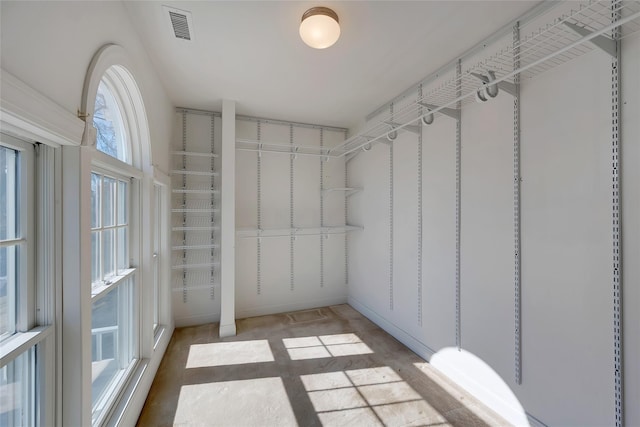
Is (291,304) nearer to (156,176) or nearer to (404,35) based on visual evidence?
(156,176)

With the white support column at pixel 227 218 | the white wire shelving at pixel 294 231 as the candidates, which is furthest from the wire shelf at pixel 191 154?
the white wire shelving at pixel 294 231

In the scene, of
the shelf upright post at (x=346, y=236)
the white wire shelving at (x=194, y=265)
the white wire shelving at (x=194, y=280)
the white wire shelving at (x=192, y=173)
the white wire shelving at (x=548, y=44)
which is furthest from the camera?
the shelf upright post at (x=346, y=236)

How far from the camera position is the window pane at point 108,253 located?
1.70 m

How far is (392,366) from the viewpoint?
2.54 metres

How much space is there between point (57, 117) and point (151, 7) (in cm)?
116

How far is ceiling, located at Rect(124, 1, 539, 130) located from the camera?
1.69 metres

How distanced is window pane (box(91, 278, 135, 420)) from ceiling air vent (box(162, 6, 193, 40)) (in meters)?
1.84

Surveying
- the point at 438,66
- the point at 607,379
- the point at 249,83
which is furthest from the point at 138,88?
the point at 607,379

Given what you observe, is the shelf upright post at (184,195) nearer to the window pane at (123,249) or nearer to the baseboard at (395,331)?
the window pane at (123,249)

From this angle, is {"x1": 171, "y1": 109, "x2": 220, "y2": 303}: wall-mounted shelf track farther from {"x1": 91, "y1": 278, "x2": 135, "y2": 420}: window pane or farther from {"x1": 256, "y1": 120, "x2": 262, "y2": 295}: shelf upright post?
{"x1": 91, "y1": 278, "x2": 135, "y2": 420}: window pane

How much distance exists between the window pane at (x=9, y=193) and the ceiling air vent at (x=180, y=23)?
1282 mm

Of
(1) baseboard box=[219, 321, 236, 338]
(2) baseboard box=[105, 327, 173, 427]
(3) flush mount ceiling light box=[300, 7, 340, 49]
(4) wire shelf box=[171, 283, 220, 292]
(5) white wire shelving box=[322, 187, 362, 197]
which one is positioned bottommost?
(1) baseboard box=[219, 321, 236, 338]

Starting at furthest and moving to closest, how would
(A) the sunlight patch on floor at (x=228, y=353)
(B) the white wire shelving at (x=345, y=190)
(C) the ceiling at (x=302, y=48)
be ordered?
(B) the white wire shelving at (x=345, y=190), (A) the sunlight patch on floor at (x=228, y=353), (C) the ceiling at (x=302, y=48)

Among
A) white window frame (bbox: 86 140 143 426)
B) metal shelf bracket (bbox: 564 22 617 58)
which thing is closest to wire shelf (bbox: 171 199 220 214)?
white window frame (bbox: 86 140 143 426)
